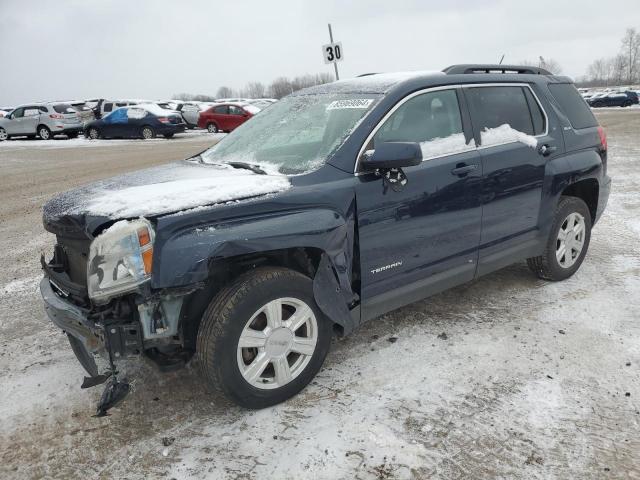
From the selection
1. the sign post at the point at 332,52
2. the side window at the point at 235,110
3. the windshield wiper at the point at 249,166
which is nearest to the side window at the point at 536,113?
the windshield wiper at the point at 249,166

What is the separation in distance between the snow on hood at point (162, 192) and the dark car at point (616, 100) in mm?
43439

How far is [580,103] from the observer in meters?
4.64

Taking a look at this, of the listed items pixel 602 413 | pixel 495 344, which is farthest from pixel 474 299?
pixel 602 413

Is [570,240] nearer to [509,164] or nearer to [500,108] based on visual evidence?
[509,164]

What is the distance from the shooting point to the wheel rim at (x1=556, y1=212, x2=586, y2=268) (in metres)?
4.40

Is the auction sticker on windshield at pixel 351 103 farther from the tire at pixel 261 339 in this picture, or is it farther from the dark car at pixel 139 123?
the dark car at pixel 139 123

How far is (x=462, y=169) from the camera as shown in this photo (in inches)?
137

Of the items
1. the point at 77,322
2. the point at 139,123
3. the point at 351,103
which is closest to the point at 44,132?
the point at 139,123

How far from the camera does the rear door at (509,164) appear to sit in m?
3.69

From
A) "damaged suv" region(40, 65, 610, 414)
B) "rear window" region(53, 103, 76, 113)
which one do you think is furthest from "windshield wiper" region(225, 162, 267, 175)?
"rear window" region(53, 103, 76, 113)

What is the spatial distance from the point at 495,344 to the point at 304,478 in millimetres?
1727

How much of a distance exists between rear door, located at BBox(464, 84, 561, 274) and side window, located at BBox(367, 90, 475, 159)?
18 centimetres

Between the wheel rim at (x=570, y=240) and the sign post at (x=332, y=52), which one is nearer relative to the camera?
the wheel rim at (x=570, y=240)

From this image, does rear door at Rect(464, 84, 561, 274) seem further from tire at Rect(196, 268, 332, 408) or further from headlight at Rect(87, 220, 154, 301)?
headlight at Rect(87, 220, 154, 301)
